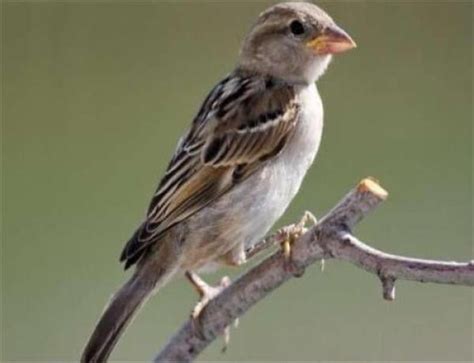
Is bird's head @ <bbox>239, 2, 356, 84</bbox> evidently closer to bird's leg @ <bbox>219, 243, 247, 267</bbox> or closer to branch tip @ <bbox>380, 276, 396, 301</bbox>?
bird's leg @ <bbox>219, 243, 247, 267</bbox>

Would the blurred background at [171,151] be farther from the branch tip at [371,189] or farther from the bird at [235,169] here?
the branch tip at [371,189]

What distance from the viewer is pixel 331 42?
8.78 feet

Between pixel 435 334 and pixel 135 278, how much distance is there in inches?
40.7

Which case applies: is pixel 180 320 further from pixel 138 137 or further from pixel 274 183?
pixel 274 183

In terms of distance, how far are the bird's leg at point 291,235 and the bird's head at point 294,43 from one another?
1.16 feet

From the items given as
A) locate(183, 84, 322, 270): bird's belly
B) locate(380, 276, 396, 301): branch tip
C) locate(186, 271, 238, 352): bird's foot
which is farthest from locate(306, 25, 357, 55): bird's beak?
locate(380, 276, 396, 301): branch tip

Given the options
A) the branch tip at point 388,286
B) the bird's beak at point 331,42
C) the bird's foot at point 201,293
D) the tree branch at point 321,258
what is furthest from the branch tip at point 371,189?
the bird's beak at point 331,42

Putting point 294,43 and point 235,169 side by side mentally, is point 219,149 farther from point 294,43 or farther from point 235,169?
point 294,43

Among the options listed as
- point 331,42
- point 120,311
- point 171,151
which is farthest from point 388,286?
point 171,151

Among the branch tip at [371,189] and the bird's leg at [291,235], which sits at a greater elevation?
the branch tip at [371,189]

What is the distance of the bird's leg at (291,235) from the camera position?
83.6 inches

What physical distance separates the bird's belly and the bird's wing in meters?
0.02

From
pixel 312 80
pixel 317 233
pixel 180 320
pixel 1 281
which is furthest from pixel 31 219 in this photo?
pixel 317 233

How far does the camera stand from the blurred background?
338 cm
